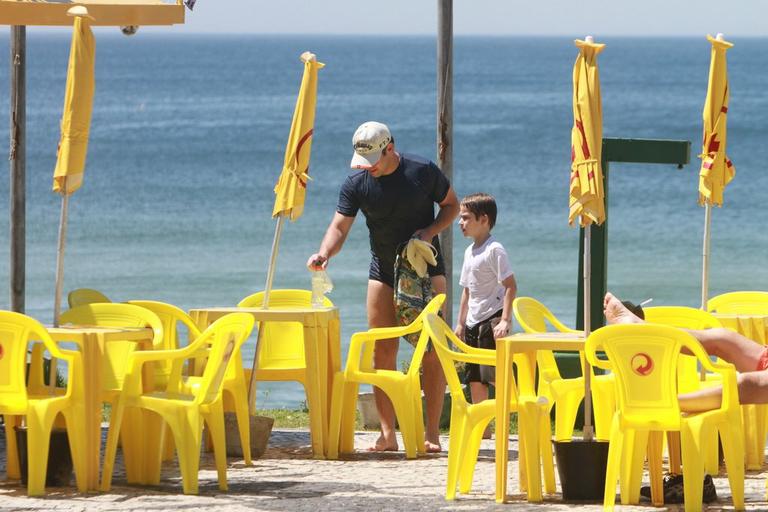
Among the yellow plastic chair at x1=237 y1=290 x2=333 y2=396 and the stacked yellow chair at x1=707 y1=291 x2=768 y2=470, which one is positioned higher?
the yellow plastic chair at x1=237 y1=290 x2=333 y2=396

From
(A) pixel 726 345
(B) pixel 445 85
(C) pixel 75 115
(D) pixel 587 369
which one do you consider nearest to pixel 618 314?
(D) pixel 587 369

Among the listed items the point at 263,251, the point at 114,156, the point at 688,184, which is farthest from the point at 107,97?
the point at 263,251

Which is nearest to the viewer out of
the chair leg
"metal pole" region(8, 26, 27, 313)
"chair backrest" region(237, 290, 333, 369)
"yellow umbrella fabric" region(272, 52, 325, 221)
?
the chair leg

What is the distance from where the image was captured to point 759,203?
39.6 metres

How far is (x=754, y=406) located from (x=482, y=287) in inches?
58.3

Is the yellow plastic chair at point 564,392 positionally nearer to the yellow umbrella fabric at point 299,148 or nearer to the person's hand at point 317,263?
the person's hand at point 317,263

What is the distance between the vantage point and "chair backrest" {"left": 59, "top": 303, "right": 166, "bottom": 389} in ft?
26.2

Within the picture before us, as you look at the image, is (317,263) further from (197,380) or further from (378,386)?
(197,380)

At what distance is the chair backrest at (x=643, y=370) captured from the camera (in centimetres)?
668

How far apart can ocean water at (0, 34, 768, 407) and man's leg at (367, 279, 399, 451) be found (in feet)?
18.7

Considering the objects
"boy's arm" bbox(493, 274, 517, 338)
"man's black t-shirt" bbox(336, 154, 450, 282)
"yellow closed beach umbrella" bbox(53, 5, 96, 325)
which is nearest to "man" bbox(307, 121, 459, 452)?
"man's black t-shirt" bbox(336, 154, 450, 282)

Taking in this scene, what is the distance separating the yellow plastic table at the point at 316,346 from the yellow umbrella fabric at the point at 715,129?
1.95 meters

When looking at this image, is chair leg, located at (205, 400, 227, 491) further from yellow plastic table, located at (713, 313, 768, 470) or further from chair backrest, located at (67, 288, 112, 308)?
yellow plastic table, located at (713, 313, 768, 470)

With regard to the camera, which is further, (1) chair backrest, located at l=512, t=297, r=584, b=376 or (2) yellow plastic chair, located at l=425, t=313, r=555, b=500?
(1) chair backrest, located at l=512, t=297, r=584, b=376
